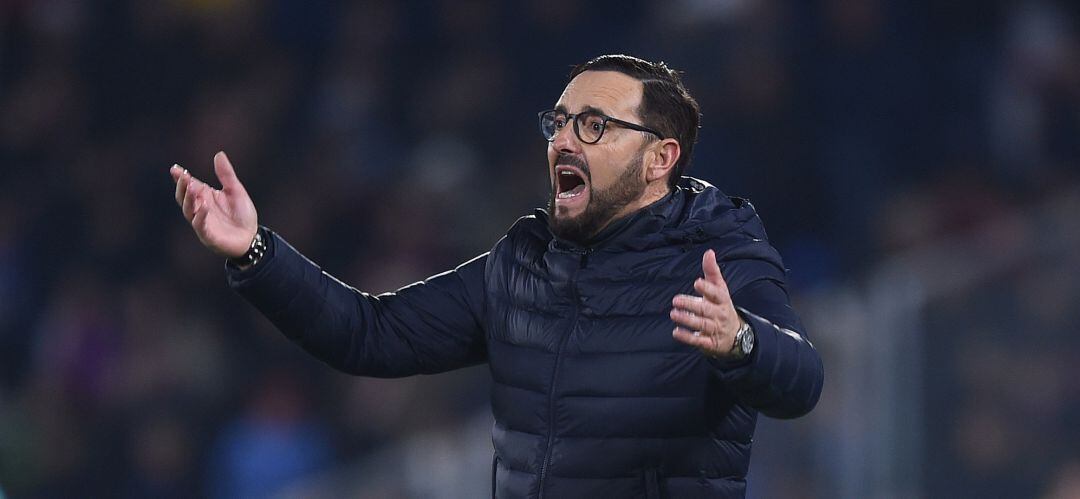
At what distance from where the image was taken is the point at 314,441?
18.7ft

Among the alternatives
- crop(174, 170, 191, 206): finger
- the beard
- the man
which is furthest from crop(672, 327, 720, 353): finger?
crop(174, 170, 191, 206): finger

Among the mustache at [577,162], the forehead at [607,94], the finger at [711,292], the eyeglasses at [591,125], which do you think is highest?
the forehead at [607,94]

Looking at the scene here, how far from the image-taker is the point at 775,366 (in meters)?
2.30

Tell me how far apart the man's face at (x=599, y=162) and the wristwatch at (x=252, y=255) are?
0.51 m

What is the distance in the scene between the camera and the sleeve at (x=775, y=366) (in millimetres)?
2279

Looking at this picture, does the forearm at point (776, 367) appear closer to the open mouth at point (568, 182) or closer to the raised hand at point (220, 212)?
the open mouth at point (568, 182)

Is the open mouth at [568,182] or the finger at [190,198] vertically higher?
the open mouth at [568,182]

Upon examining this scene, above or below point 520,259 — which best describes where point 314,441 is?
below

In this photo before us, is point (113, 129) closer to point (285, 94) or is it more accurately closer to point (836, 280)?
point (285, 94)

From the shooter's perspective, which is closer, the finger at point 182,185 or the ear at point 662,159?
the finger at point 182,185

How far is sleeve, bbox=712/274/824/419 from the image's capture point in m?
2.28

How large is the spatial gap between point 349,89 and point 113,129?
105 cm

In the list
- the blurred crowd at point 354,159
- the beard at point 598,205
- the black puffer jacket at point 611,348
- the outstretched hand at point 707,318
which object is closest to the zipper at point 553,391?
the black puffer jacket at point 611,348

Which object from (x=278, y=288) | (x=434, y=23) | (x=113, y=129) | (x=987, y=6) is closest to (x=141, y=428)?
(x=113, y=129)
